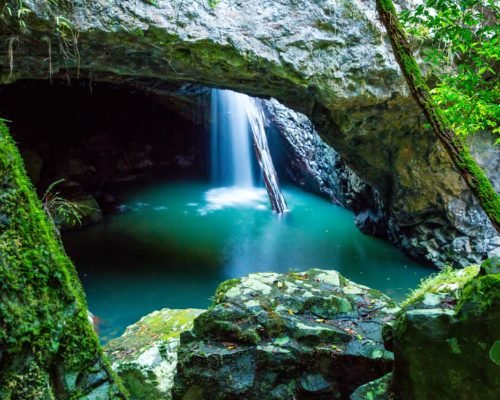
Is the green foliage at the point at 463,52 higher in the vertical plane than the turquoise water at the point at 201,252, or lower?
higher

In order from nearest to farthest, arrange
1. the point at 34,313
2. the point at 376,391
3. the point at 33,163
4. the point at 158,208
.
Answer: the point at 34,313 → the point at 376,391 → the point at 33,163 → the point at 158,208

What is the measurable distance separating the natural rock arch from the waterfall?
7.87 metres

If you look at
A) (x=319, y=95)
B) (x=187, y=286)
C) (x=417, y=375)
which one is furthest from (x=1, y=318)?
(x=187, y=286)

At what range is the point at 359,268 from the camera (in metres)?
9.77

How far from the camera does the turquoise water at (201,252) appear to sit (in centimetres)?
848

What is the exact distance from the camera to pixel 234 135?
61.4 feet

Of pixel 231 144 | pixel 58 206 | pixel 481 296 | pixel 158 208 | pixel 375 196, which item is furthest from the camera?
pixel 231 144

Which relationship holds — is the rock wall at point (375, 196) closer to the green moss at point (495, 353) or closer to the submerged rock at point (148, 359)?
the submerged rock at point (148, 359)

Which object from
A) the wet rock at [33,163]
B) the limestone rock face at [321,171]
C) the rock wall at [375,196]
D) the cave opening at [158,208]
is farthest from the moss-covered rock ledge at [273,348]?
the wet rock at [33,163]

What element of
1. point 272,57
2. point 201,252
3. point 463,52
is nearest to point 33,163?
point 201,252

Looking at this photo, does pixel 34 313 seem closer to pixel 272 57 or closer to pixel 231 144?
pixel 272 57

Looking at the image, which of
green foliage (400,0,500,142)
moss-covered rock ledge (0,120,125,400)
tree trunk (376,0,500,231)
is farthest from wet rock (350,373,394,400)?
green foliage (400,0,500,142)

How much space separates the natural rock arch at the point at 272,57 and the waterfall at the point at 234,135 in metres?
7.87

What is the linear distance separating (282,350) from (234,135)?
1570 cm
